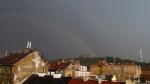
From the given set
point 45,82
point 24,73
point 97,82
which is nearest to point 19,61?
point 24,73

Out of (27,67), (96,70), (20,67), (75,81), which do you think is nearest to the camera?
(75,81)

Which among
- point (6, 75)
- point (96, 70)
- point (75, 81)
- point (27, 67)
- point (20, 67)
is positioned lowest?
point (96, 70)

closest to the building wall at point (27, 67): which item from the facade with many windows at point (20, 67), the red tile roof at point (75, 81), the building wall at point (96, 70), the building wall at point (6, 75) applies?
the facade with many windows at point (20, 67)

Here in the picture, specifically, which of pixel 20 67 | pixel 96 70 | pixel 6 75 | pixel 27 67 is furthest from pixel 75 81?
pixel 96 70

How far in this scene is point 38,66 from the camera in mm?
60562

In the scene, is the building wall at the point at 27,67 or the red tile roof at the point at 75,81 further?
the building wall at the point at 27,67

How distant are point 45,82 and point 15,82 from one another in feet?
18.0

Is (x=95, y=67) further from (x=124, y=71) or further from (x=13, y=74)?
(x=13, y=74)

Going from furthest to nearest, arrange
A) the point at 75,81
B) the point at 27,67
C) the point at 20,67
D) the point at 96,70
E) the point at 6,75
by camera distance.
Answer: the point at 96,70, the point at 27,67, the point at 6,75, the point at 20,67, the point at 75,81

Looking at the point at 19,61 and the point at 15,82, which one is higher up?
the point at 19,61

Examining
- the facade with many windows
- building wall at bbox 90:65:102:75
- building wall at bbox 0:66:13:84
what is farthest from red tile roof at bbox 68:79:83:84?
building wall at bbox 90:65:102:75

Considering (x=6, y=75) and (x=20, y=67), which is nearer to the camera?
(x=20, y=67)

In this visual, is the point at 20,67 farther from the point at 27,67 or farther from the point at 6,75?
the point at 6,75

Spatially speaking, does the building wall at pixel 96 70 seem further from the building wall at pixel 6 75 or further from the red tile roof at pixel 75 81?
the red tile roof at pixel 75 81
